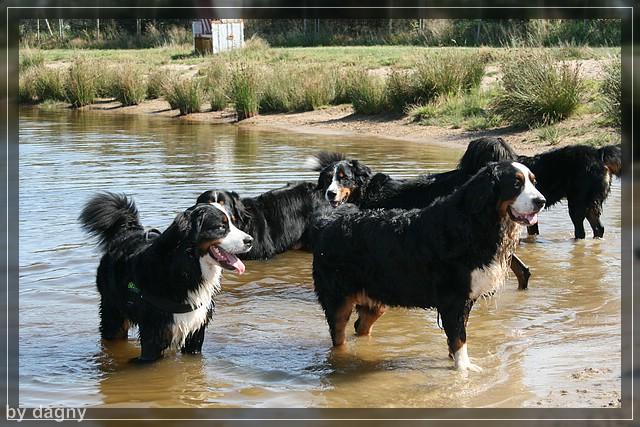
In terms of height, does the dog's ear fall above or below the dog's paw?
above

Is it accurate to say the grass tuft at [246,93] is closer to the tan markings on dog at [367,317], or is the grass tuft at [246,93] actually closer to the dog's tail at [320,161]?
the dog's tail at [320,161]

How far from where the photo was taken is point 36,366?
6738 mm

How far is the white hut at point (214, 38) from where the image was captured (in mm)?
32562

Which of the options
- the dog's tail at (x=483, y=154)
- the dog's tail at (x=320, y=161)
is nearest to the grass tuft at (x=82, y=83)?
the dog's tail at (x=320, y=161)

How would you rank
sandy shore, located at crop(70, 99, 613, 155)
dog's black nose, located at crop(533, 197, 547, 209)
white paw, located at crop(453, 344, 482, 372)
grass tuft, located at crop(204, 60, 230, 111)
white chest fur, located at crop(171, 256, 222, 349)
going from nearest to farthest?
1. dog's black nose, located at crop(533, 197, 547, 209)
2. white paw, located at crop(453, 344, 482, 372)
3. white chest fur, located at crop(171, 256, 222, 349)
4. sandy shore, located at crop(70, 99, 613, 155)
5. grass tuft, located at crop(204, 60, 230, 111)

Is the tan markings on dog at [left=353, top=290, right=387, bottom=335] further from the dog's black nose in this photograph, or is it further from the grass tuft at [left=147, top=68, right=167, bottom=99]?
the grass tuft at [left=147, top=68, right=167, bottom=99]

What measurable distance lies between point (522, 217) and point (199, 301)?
2362 millimetres

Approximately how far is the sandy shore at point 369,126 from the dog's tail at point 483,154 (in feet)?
23.7

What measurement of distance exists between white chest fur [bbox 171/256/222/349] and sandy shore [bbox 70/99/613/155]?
10252mm

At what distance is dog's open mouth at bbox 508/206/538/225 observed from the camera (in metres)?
5.90

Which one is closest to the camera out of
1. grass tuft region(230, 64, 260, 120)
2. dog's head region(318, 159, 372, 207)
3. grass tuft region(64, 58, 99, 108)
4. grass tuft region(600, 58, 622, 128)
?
dog's head region(318, 159, 372, 207)

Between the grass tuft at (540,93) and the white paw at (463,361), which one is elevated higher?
the grass tuft at (540,93)

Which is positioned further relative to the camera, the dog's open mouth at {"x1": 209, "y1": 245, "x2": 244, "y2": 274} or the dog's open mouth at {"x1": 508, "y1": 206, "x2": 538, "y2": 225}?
the dog's open mouth at {"x1": 209, "y1": 245, "x2": 244, "y2": 274}

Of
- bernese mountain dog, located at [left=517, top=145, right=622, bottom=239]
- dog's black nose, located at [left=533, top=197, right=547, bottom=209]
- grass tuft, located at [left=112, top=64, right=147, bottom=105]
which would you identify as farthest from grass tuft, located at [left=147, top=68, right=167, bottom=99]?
dog's black nose, located at [left=533, top=197, right=547, bottom=209]
